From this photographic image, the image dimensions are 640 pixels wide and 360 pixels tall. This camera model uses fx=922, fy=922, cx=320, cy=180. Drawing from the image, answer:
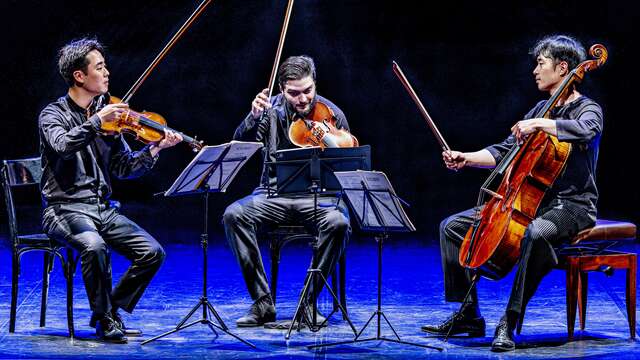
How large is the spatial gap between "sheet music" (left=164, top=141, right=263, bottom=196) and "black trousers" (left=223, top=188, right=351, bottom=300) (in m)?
0.42

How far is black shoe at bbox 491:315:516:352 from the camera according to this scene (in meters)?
3.65

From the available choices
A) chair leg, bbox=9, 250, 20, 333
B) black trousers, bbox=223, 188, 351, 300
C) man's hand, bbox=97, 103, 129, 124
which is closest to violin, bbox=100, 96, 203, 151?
man's hand, bbox=97, 103, 129, 124

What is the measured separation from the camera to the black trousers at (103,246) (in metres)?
3.82

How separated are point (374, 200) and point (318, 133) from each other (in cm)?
71

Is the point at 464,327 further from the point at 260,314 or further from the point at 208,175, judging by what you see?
the point at 208,175

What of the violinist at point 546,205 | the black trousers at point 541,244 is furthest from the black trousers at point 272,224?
the black trousers at point 541,244

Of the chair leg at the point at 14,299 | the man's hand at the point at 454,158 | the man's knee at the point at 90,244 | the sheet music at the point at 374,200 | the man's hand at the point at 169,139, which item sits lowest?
the chair leg at the point at 14,299

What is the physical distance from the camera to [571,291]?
3.85 m

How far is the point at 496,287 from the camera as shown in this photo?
201 inches

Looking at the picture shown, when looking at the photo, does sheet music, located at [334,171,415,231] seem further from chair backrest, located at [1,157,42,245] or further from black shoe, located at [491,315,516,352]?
chair backrest, located at [1,157,42,245]

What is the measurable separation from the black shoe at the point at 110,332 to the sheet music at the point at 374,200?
3.59 ft

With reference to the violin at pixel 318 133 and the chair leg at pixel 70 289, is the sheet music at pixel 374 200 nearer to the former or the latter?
the violin at pixel 318 133

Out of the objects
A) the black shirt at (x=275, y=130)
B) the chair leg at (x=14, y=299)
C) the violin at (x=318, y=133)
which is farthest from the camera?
the black shirt at (x=275, y=130)

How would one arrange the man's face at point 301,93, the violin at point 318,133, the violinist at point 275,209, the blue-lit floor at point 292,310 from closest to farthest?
the blue-lit floor at point 292,310, the violinist at point 275,209, the violin at point 318,133, the man's face at point 301,93
